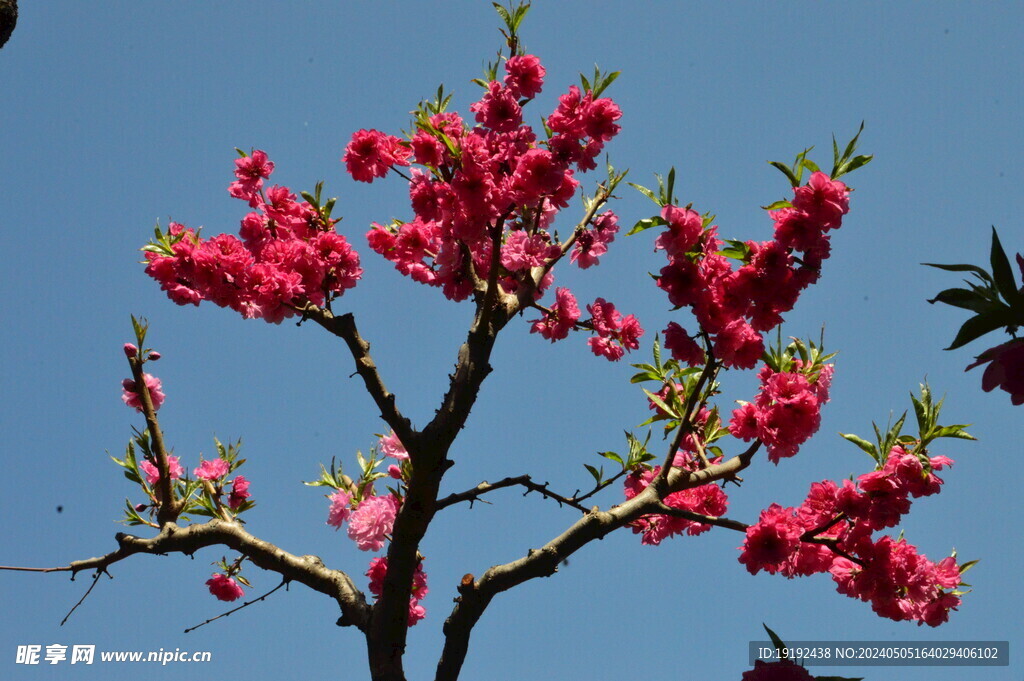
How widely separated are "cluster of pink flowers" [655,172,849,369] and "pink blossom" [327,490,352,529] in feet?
6.78

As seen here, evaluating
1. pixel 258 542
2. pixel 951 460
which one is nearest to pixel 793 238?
pixel 951 460

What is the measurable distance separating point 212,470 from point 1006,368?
4.01 metres

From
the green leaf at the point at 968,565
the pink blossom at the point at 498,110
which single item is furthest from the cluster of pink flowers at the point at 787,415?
the pink blossom at the point at 498,110

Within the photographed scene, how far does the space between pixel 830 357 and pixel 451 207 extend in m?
1.92

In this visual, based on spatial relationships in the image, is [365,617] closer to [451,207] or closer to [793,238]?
[451,207]

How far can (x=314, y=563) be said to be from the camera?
395 centimetres

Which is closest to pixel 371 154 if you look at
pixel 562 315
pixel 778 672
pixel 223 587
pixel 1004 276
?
pixel 562 315

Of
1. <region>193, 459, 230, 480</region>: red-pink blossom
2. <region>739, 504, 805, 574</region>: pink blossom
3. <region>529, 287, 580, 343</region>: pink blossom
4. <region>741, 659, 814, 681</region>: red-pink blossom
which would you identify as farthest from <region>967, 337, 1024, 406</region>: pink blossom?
<region>193, 459, 230, 480</region>: red-pink blossom

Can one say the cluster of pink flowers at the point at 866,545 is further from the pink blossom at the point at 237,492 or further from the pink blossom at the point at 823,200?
the pink blossom at the point at 237,492

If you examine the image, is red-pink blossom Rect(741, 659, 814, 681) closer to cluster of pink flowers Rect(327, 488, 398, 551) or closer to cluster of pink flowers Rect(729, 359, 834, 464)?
cluster of pink flowers Rect(729, 359, 834, 464)

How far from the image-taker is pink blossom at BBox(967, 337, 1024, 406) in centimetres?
128

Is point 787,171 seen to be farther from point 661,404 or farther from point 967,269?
point 967,269

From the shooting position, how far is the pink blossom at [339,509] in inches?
171

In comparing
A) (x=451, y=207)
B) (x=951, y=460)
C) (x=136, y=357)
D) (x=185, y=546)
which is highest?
(x=451, y=207)
